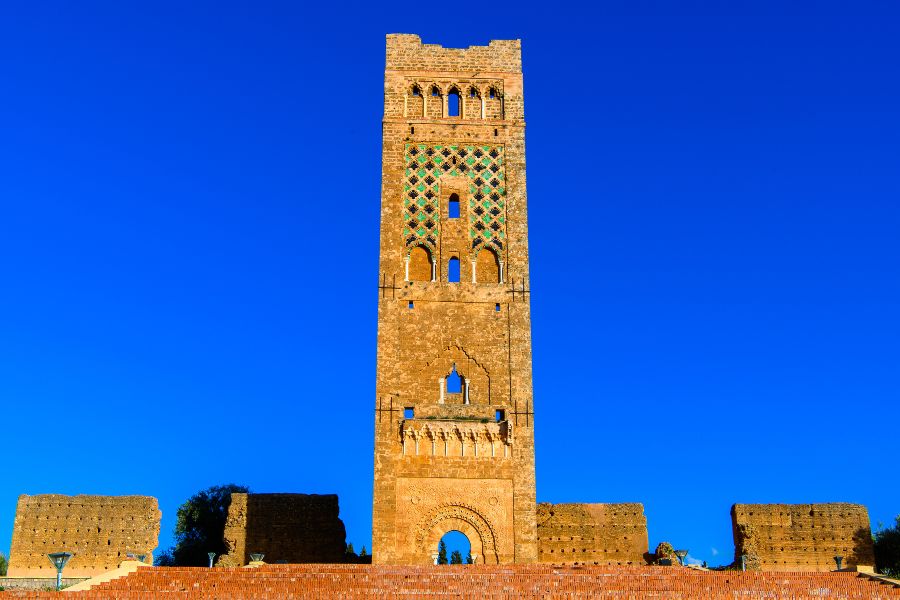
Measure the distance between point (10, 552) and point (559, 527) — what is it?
16.7 meters

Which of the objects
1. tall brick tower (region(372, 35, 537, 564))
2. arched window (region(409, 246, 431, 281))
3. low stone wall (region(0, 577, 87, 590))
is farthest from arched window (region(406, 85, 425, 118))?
Answer: low stone wall (region(0, 577, 87, 590))

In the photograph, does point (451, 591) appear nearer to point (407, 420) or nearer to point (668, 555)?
point (407, 420)

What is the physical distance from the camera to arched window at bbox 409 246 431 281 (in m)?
26.3

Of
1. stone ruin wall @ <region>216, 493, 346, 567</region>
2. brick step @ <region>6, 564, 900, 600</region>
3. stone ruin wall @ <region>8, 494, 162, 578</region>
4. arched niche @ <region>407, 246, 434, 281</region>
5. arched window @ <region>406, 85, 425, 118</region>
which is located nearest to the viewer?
brick step @ <region>6, 564, 900, 600</region>

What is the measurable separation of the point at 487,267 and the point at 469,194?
214 cm

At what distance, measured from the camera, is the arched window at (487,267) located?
1041 inches

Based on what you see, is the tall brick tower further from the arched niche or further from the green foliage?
the green foliage

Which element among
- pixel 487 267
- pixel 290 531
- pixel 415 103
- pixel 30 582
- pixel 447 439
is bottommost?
pixel 30 582

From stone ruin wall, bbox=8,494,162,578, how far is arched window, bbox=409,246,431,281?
1164cm

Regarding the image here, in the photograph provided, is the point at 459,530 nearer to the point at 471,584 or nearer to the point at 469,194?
the point at 471,584

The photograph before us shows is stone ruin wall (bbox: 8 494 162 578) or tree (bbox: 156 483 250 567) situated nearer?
stone ruin wall (bbox: 8 494 162 578)

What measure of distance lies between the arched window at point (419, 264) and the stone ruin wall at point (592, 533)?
23.4 ft

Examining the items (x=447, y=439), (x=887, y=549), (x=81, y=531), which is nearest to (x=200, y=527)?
(x=81, y=531)

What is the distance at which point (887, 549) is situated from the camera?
32500 mm
